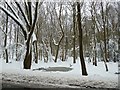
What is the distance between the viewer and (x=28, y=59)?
18.8 m

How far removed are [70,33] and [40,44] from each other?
821 centimetres

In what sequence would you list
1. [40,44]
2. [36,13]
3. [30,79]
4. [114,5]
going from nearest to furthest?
[30,79] → [36,13] → [40,44] → [114,5]

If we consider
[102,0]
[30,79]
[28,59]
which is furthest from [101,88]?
[102,0]

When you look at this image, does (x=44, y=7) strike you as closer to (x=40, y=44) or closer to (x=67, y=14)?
(x=67, y=14)

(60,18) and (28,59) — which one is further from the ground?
(60,18)

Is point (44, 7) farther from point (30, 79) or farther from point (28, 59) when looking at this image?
point (30, 79)

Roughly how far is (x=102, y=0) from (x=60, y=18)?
909 centimetres

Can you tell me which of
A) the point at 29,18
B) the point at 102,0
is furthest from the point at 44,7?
the point at 29,18

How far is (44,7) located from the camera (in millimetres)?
34094

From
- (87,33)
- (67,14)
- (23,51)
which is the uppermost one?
(67,14)

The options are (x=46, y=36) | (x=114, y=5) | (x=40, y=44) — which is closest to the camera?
(x=40, y=44)

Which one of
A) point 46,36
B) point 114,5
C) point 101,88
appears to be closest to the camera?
point 101,88

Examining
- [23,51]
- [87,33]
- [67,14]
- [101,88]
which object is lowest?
[101,88]

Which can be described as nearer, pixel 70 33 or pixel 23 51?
pixel 23 51
